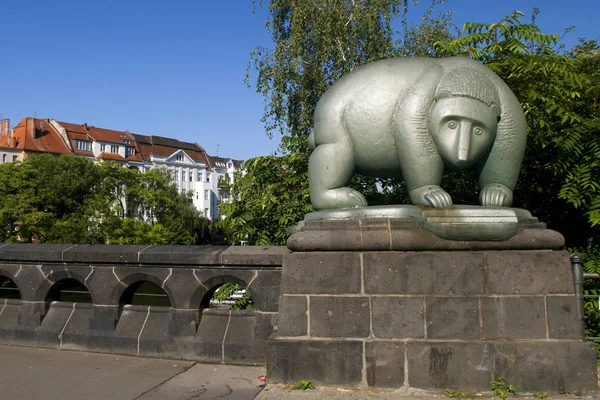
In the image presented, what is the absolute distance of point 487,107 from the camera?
14.7 feet

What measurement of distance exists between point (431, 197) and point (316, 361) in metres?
1.63

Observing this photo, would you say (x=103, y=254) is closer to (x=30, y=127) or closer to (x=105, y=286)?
(x=105, y=286)

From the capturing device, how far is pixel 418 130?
446 cm

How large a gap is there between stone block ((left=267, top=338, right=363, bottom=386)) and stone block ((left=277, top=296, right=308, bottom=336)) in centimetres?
10

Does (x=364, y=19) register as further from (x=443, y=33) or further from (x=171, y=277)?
(x=171, y=277)

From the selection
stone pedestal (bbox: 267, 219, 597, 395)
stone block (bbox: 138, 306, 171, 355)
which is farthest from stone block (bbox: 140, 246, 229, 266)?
stone pedestal (bbox: 267, 219, 597, 395)

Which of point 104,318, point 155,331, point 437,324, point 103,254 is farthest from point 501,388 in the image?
point 103,254

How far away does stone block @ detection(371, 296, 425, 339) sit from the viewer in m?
4.23

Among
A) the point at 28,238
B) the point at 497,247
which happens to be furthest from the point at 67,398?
the point at 28,238

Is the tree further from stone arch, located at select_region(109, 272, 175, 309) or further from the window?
the window

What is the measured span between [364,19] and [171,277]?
15058 millimetres

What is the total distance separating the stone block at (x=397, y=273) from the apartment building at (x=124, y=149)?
5051 centimetres

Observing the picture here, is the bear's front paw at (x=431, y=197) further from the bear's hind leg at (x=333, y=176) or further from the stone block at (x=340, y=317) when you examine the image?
the stone block at (x=340, y=317)

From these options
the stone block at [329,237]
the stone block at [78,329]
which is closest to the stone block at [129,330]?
the stone block at [78,329]
